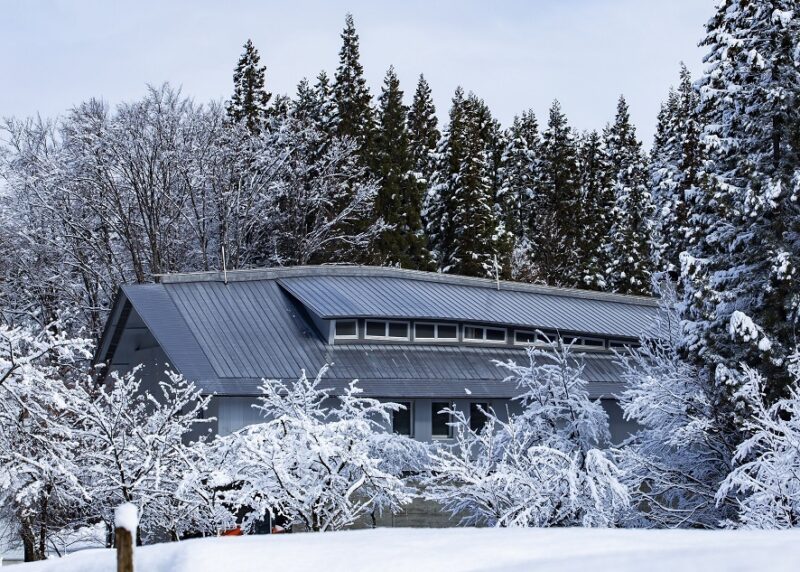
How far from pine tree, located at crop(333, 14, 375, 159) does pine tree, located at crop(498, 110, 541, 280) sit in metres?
13.3

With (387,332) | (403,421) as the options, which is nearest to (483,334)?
(387,332)

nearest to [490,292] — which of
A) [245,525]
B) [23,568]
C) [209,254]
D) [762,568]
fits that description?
[209,254]

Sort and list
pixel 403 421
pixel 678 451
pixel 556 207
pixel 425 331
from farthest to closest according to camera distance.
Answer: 1. pixel 556 207
2. pixel 425 331
3. pixel 403 421
4. pixel 678 451

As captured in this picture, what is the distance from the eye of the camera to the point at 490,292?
4075 centimetres

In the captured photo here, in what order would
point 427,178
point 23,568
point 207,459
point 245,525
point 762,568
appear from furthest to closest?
1. point 427,178
2. point 207,459
3. point 245,525
4. point 23,568
5. point 762,568

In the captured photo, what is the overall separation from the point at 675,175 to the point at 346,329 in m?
28.2

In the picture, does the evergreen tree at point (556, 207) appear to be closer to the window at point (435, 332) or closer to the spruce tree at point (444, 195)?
the spruce tree at point (444, 195)

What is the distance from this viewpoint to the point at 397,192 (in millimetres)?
63188

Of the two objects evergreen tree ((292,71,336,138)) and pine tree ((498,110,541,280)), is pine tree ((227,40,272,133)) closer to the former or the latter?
evergreen tree ((292,71,336,138))

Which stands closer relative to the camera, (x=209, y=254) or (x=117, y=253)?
(x=117, y=253)

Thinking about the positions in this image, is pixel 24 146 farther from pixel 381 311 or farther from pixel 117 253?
pixel 381 311

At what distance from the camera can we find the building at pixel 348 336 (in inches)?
1262

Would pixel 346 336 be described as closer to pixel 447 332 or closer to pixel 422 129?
pixel 447 332

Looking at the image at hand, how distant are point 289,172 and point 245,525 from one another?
3940 centimetres
